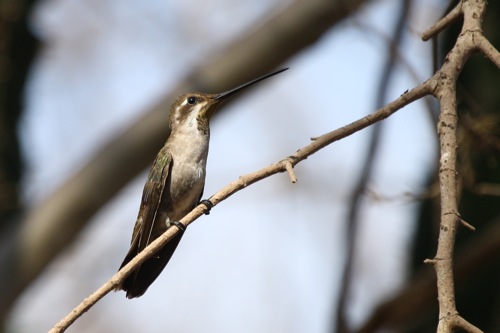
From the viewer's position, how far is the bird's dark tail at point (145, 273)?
4.03 m

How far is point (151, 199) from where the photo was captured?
4.52m

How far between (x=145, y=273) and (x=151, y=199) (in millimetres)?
508

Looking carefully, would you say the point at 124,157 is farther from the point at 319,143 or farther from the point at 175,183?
the point at 319,143

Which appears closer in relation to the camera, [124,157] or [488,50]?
[488,50]

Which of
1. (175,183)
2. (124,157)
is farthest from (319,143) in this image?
(124,157)

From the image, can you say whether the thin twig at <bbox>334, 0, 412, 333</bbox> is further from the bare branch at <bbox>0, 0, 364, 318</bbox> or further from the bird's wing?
the bird's wing

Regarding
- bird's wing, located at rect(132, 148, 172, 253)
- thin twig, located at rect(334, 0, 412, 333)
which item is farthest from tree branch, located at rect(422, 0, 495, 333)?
thin twig, located at rect(334, 0, 412, 333)

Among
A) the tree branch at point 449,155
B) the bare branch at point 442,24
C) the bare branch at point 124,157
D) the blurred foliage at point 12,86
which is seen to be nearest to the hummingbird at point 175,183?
the bare branch at point 442,24

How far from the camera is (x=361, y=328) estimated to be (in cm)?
530

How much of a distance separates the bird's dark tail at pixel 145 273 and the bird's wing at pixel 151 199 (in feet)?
0.39

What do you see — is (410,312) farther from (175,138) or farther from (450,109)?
(450,109)

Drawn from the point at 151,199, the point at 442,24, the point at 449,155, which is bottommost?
the point at 449,155

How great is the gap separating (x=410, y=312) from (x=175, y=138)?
173 centimetres

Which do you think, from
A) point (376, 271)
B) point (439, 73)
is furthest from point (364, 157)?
point (376, 271)
